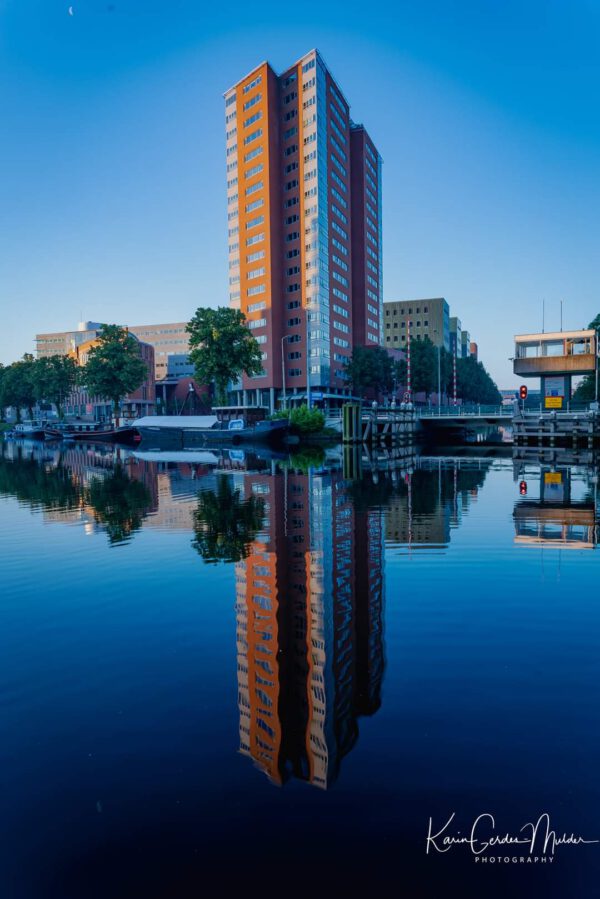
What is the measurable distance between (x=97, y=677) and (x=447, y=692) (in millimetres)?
5087

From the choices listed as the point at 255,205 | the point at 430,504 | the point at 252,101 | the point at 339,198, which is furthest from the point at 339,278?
the point at 430,504

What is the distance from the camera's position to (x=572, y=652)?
918 centimetres

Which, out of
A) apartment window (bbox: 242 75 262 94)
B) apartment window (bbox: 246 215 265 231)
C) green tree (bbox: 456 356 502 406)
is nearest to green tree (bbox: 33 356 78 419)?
apartment window (bbox: 246 215 265 231)

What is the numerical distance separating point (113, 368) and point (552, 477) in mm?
96669

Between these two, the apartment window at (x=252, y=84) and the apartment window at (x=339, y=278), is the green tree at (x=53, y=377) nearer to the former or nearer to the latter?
the apartment window at (x=339, y=278)

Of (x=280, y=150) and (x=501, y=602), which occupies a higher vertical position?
(x=280, y=150)

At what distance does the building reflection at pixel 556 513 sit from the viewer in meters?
17.8

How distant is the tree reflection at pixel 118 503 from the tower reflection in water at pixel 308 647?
18.3 feet

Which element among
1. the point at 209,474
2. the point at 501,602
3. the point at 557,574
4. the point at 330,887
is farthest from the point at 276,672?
the point at 209,474

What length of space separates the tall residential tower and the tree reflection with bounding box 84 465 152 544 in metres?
76.6

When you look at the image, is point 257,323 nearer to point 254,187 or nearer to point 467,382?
point 254,187

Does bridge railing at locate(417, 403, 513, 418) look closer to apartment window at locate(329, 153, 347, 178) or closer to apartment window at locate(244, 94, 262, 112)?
apartment window at locate(329, 153, 347, 178)

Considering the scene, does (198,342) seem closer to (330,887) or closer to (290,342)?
(290,342)

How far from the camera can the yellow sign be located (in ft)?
111
